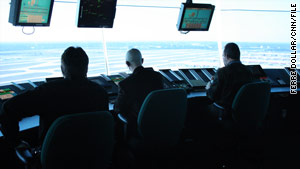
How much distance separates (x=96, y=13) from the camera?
294 centimetres

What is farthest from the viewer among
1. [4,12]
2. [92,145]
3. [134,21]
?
[134,21]

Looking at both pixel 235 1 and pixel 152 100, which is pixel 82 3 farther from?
pixel 235 1

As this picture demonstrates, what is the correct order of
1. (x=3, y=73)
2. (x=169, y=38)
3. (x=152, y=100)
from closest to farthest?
1. (x=152, y=100)
2. (x=3, y=73)
3. (x=169, y=38)

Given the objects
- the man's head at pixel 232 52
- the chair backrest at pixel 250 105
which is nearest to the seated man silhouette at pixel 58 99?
the chair backrest at pixel 250 105

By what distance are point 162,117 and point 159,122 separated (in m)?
0.05

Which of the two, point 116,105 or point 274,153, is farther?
point 274,153

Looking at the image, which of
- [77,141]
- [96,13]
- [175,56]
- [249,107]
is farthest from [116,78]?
[175,56]

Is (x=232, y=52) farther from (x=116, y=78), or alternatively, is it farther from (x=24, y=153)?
(x=24, y=153)

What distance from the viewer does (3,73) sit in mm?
3383

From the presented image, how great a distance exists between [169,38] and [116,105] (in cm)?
285

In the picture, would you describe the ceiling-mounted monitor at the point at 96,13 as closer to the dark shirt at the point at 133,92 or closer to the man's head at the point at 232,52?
the dark shirt at the point at 133,92

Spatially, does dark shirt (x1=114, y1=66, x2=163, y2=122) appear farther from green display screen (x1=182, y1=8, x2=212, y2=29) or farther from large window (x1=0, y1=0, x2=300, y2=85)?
green display screen (x1=182, y1=8, x2=212, y2=29)

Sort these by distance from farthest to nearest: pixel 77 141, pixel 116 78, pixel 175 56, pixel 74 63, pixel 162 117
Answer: pixel 175 56 → pixel 116 78 → pixel 162 117 → pixel 74 63 → pixel 77 141

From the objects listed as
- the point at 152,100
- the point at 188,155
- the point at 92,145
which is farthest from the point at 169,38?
the point at 92,145
